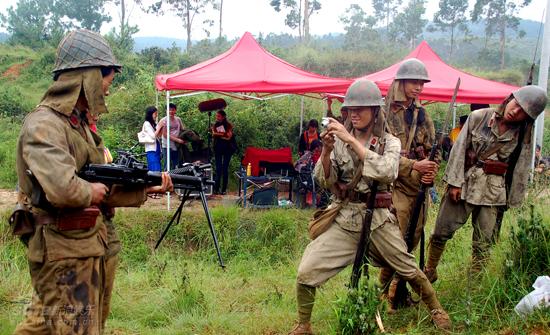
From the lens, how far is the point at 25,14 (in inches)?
1533

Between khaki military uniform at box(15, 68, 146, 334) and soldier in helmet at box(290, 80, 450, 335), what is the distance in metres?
1.43

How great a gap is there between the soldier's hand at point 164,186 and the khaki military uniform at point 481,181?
8.03 feet

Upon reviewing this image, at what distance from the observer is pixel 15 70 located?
2469 centimetres

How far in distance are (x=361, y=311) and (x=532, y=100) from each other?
218 centimetres

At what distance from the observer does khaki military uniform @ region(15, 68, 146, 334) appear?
7.95 ft

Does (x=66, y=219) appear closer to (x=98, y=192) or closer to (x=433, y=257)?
(x=98, y=192)

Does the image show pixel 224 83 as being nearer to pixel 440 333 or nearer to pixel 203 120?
pixel 203 120

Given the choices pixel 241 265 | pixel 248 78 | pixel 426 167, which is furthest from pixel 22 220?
pixel 248 78

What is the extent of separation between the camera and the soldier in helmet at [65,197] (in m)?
2.44

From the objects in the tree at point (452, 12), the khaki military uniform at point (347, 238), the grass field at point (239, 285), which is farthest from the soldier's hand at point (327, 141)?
the tree at point (452, 12)

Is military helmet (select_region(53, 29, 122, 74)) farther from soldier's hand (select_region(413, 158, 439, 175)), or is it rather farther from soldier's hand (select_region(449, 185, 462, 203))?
soldier's hand (select_region(449, 185, 462, 203))

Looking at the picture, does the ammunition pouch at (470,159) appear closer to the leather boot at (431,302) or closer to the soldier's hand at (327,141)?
the leather boot at (431,302)

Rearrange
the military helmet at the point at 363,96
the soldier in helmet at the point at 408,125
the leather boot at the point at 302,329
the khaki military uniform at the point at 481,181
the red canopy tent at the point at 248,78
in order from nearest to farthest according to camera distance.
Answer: the military helmet at the point at 363,96
the leather boot at the point at 302,329
the khaki military uniform at the point at 481,181
the soldier in helmet at the point at 408,125
the red canopy tent at the point at 248,78

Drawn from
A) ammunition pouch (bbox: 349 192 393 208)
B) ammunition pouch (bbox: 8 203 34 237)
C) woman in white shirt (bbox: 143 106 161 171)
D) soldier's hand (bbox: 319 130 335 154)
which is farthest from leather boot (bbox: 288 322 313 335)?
woman in white shirt (bbox: 143 106 161 171)
